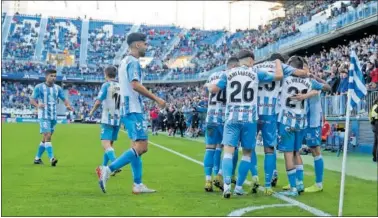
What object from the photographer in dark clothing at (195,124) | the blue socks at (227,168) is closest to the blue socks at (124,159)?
the blue socks at (227,168)

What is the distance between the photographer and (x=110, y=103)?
1104 centimetres

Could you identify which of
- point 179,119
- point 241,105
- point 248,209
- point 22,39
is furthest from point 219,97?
point 22,39

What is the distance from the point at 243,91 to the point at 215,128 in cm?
135

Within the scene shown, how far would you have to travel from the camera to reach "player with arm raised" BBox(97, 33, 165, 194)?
798cm

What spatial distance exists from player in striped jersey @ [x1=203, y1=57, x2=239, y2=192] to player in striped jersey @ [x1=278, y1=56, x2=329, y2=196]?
91cm

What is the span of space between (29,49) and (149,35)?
17.8m

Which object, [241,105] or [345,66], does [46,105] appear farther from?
[345,66]

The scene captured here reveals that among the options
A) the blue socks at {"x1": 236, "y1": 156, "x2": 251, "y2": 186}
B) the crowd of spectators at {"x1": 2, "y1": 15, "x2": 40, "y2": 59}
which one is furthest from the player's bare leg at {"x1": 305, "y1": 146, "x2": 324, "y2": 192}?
the crowd of spectators at {"x1": 2, "y1": 15, "x2": 40, "y2": 59}

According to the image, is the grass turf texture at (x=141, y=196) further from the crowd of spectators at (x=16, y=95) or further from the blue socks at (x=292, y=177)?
the crowd of spectators at (x=16, y=95)

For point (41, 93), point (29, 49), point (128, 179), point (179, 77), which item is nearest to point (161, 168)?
point (128, 179)

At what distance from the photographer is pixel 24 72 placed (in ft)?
240

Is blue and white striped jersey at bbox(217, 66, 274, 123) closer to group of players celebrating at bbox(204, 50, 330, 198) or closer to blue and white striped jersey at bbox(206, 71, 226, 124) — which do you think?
group of players celebrating at bbox(204, 50, 330, 198)

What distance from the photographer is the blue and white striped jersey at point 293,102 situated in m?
8.55

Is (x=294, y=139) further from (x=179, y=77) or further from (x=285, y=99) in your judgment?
(x=179, y=77)
